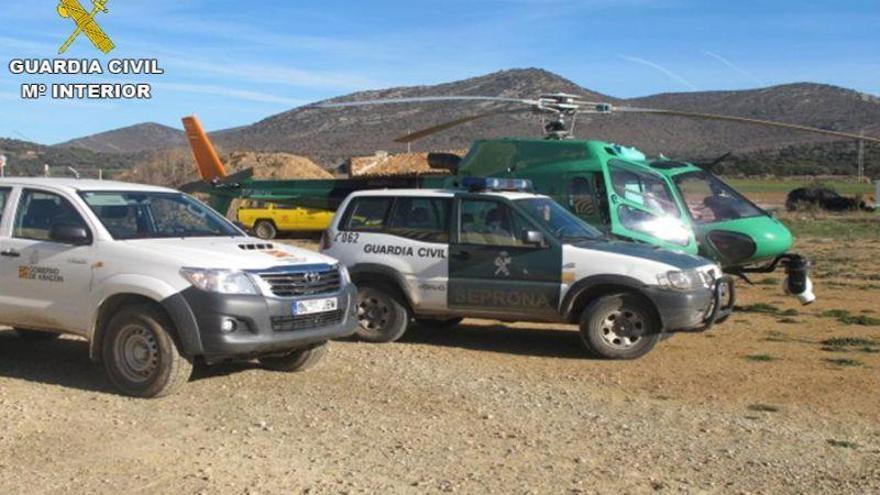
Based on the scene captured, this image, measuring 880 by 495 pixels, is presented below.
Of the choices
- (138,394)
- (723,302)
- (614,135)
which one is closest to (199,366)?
(138,394)

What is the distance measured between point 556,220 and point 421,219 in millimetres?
1449

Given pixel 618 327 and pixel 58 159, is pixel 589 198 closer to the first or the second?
pixel 618 327

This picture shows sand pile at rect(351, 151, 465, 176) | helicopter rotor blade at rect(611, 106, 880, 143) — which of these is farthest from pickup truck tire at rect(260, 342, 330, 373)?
sand pile at rect(351, 151, 465, 176)

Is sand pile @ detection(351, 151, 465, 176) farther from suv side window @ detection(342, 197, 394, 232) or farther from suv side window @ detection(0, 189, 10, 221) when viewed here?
suv side window @ detection(0, 189, 10, 221)

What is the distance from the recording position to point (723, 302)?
9953 mm

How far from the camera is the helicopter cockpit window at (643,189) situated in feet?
39.0

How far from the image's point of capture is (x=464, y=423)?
707cm

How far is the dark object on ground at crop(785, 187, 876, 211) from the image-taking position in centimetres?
4319

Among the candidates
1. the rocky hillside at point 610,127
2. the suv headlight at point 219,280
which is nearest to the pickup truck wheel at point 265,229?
the suv headlight at point 219,280

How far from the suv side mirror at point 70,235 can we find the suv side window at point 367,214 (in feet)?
11.4

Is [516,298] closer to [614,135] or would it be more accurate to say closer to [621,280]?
[621,280]

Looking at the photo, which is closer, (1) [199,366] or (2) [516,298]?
(1) [199,366]

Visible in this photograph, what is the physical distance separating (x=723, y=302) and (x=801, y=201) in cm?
3747

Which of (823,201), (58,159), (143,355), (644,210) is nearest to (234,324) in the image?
(143,355)
